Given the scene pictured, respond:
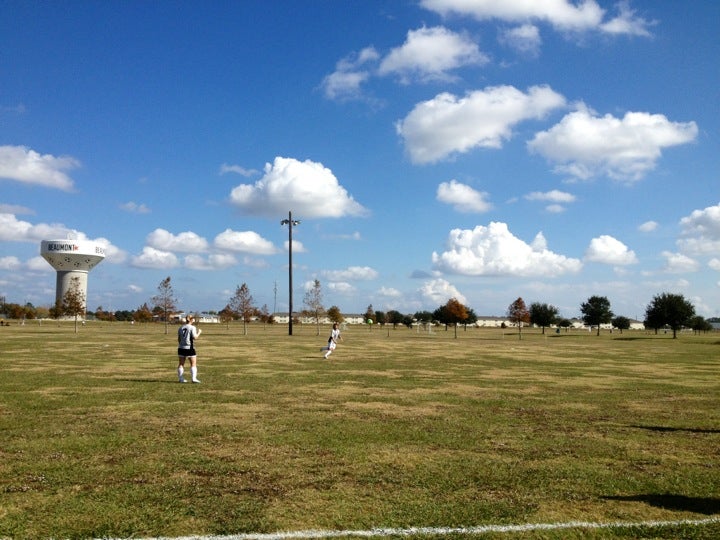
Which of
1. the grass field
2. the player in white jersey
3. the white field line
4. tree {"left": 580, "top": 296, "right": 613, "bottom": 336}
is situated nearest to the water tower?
tree {"left": 580, "top": 296, "right": 613, "bottom": 336}

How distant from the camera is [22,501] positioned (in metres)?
5.99

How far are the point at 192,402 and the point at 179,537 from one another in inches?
316

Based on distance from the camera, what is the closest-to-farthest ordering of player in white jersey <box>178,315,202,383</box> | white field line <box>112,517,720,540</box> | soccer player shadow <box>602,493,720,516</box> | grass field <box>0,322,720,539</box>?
white field line <box>112,517,720,540</box> < grass field <box>0,322,720,539</box> < soccer player shadow <box>602,493,720,516</box> < player in white jersey <box>178,315,202,383</box>

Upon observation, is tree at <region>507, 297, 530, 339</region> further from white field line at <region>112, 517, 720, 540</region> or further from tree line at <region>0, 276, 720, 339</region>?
white field line at <region>112, 517, 720, 540</region>

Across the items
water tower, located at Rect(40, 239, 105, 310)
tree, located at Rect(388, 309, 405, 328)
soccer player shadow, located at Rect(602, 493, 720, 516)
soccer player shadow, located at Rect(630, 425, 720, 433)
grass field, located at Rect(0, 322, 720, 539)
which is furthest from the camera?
tree, located at Rect(388, 309, 405, 328)

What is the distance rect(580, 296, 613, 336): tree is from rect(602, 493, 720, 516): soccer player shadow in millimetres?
86857

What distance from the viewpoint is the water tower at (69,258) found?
134 m

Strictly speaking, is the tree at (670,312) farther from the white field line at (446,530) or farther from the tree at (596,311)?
the white field line at (446,530)

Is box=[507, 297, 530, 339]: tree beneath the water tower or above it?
beneath

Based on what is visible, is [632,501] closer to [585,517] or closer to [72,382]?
[585,517]

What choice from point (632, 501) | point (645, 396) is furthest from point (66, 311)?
point (632, 501)

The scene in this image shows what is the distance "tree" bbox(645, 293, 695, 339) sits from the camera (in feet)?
233

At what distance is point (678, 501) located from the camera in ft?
20.3

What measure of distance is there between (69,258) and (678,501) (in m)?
148
